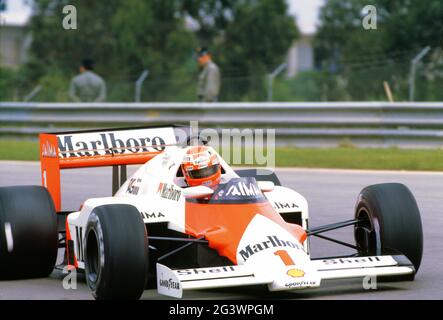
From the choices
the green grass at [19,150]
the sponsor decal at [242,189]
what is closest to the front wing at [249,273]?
the sponsor decal at [242,189]

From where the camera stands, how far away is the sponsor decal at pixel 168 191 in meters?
8.34

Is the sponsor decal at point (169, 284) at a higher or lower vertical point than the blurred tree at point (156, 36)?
lower

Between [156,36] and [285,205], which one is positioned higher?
[156,36]

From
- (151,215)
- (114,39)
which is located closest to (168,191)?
(151,215)

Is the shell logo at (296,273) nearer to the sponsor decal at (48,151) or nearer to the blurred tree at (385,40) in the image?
the sponsor decal at (48,151)

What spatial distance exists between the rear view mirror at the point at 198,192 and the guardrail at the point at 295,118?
10398 mm

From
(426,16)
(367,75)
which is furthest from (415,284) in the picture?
(426,16)

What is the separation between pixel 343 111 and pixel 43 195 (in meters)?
11.1

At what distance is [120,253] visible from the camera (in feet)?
24.4

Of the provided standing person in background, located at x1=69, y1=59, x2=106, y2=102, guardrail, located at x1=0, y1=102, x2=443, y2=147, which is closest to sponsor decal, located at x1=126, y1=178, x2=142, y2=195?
guardrail, located at x1=0, y1=102, x2=443, y2=147

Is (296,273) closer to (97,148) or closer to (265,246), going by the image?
(265,246)

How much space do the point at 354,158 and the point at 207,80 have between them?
13.1ft

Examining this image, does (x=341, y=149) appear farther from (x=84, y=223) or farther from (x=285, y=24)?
(x=285, y=24)

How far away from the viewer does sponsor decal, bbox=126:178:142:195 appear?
899 cm
